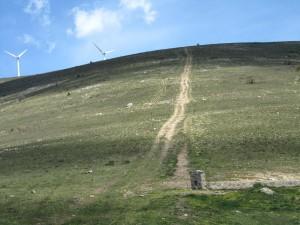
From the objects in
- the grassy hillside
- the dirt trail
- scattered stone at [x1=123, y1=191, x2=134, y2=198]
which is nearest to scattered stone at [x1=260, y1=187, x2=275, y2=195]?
the grassy hillside

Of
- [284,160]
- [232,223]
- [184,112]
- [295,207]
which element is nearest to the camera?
[232,223]

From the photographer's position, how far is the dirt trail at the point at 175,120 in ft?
179

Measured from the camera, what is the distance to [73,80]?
11825 centimetres

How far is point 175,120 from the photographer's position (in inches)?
2596

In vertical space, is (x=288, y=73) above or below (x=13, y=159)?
above

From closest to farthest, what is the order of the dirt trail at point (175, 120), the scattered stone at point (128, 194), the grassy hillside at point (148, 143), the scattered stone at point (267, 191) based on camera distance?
the grassy hillside at point (148, 143) < the scattered stone at point (267, 191) < the scattered stone at point (128, 194) < the dirt trail at point (175, 120)

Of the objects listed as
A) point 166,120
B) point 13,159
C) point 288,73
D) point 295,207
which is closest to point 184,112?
point 166,120

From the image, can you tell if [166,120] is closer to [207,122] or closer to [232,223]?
[207,122]

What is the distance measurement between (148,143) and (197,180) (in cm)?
1785

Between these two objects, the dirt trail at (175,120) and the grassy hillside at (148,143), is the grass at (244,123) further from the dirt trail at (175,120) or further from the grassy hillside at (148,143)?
the dirt trail at (175,120)

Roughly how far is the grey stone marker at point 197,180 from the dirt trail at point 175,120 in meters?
11.9

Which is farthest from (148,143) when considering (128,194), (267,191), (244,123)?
(267,191)

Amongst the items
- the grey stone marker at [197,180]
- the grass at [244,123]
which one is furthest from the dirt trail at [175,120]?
the grey stone marker at [197,180]

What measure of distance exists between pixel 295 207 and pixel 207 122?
31.0m
